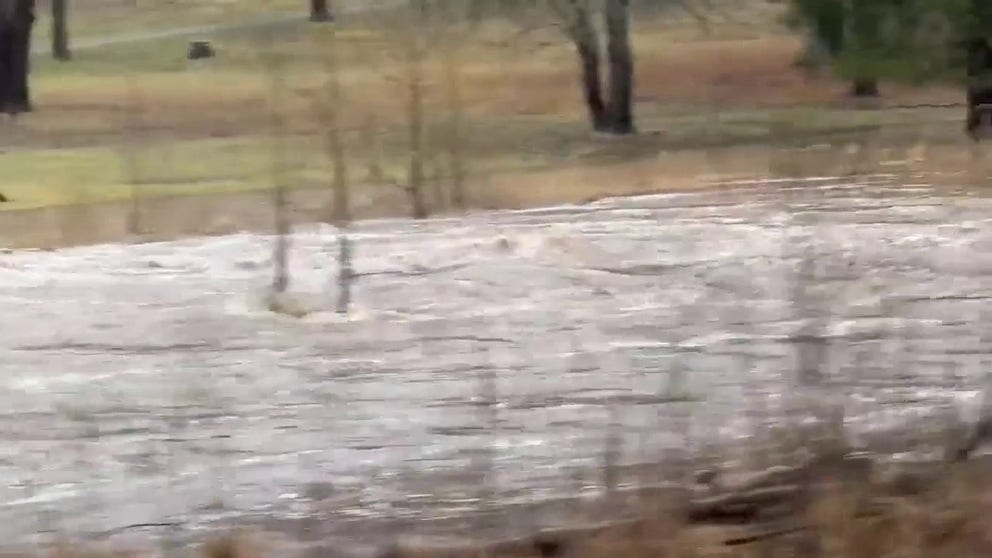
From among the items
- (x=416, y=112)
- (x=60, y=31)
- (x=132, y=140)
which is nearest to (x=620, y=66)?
(x=416, y=112)

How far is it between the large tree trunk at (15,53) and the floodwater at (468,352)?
133cm

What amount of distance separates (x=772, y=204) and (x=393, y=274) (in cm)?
94

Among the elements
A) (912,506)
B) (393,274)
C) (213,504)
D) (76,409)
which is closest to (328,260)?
(393,274)

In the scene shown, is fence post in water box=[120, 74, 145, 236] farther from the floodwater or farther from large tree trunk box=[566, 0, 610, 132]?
large tree trunk box=[566, 0, 610, 132]

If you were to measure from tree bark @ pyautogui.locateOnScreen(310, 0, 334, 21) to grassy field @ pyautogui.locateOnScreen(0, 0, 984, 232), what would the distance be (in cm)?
4

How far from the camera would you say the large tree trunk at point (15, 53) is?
4.85 meters

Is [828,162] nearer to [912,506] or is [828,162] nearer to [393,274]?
[393,274]

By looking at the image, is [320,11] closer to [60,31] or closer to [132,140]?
[132,140]

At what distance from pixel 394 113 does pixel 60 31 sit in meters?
1.33

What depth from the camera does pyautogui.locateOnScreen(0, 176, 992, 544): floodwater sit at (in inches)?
95.5

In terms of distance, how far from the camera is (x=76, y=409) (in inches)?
108

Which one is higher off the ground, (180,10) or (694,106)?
(180,10)

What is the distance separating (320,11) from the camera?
4.08m

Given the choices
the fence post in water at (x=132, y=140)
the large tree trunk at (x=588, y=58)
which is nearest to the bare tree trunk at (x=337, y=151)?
the fence post in water at (x=132, y=140)
